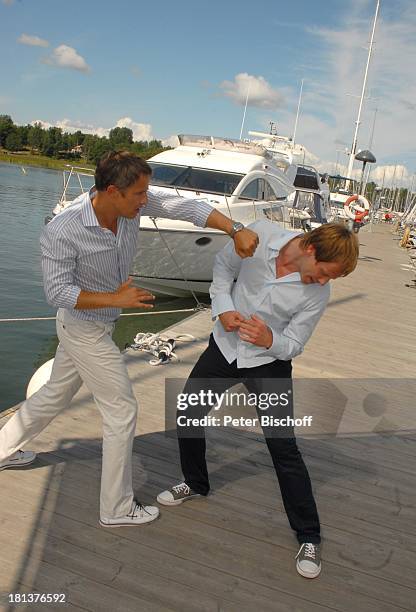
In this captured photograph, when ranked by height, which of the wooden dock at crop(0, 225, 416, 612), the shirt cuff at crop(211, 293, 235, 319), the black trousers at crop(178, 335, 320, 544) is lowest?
the wooden dock at crop(0, 225, 416, 612)

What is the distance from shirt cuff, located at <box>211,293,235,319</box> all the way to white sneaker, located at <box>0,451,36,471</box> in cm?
156

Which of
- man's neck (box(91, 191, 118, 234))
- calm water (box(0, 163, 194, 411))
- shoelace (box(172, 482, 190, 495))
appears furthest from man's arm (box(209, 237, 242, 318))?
calm water (box(0, 163, 194, 411))

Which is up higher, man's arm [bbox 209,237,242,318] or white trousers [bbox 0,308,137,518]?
man's arm [bbox 209,237,242,318]

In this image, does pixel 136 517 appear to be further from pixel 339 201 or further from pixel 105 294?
pixel 339 201

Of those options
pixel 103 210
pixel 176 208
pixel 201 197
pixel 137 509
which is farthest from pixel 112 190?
pixel 201 197

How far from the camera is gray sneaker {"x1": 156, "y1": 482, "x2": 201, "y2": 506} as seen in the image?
3.32m

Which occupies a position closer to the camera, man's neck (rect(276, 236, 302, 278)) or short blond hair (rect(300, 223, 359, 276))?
short blond hair (rect(300, 223, 359, 276))

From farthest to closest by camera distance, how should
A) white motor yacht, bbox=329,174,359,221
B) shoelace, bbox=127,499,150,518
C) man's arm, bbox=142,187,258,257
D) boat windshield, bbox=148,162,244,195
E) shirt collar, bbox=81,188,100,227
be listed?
1. white motor yacht, bbox=329,174,359,221
2. boat windshield, bbox=148,162,244,195
3. man's arm, bbox=142,187,258,257
4. shoelace, bbox=127,499,150,518
5. shirt collar, bbox=81,188,100,227

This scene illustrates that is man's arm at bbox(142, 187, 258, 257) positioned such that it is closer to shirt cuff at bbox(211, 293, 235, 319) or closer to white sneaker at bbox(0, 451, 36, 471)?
shirt cuff at bbox(211, 293, 235, 319)

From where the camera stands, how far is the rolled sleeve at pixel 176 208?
3.26 metres

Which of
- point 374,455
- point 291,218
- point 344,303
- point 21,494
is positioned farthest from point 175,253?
point 21,494

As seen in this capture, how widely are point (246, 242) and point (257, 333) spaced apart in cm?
49

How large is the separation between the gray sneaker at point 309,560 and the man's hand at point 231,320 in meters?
1.22

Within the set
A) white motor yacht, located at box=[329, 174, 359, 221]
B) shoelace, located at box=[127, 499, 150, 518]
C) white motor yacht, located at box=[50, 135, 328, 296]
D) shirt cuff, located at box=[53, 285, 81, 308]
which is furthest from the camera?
white motor yacht, located at box=[329, 174, 359, 221]
